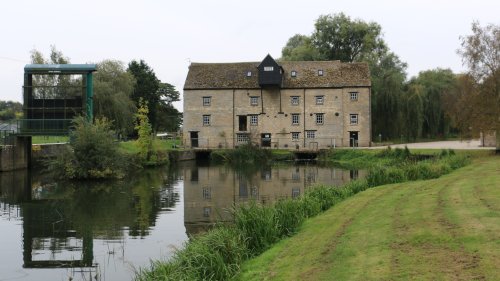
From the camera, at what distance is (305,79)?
53344mm

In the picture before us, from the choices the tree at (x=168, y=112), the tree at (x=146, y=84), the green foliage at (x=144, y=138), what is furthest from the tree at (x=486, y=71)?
the tree at (x=168, y=112)

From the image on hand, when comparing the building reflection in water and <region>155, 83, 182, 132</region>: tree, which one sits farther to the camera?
<region>155, 83, 182, 132</region>: tree

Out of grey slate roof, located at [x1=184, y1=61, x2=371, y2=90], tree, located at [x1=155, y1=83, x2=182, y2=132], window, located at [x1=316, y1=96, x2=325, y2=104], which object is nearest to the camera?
window, located at [x1=316, y1=96, x2=325, y2=104]

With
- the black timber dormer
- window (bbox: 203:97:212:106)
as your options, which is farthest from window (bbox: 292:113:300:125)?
window (bbox: 203:97:212:106)

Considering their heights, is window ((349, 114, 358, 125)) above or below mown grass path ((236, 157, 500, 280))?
above

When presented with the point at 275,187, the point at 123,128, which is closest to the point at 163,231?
the point at 275,187

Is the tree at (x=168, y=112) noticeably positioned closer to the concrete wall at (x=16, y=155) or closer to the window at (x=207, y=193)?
the concrete wall at (x=16, y=155)

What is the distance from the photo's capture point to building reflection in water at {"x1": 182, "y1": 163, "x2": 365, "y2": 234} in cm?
1839

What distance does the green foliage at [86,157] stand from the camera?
3100 cm

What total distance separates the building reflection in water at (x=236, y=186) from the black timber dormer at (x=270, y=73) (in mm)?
14699

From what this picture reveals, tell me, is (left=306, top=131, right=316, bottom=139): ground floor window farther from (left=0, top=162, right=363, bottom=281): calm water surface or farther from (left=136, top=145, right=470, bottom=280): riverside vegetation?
(left=136, top=145, right=470, bottom=280): riverside vegetation

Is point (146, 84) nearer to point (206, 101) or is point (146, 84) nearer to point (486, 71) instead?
point (206, 101)

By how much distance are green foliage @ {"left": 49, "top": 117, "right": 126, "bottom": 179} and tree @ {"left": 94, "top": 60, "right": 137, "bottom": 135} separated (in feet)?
53.1

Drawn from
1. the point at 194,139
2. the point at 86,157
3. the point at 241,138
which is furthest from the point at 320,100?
the point at 86,157
